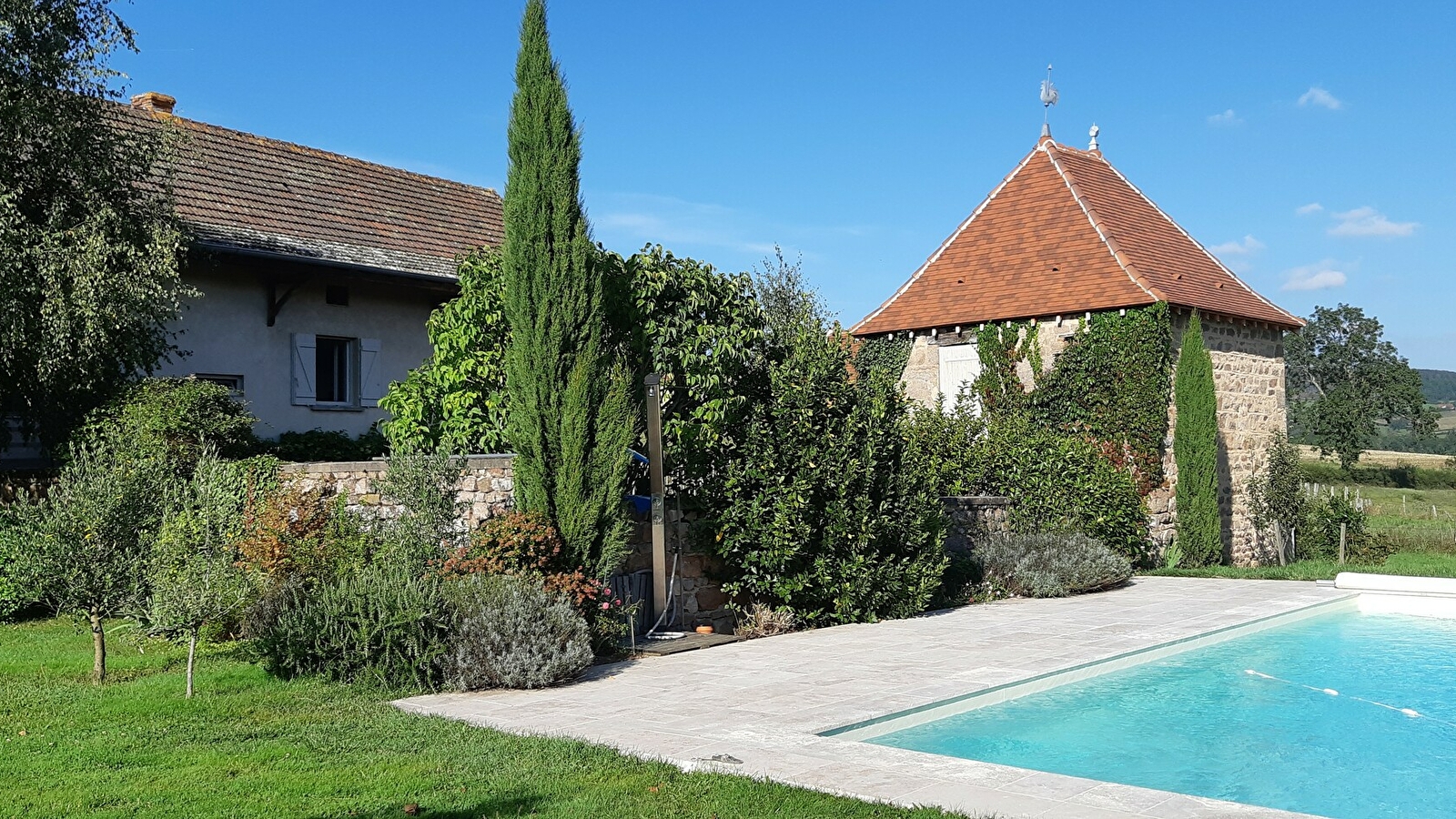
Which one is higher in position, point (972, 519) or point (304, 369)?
point (304, 369)

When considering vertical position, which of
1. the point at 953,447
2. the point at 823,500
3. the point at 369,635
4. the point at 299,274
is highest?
the point at 299,274

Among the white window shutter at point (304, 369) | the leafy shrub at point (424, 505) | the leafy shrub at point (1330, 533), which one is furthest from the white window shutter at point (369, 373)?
the leafy shrub at point (1330, 533)

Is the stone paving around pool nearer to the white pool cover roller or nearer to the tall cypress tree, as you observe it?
the tall cypress tree

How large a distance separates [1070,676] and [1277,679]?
2.60 m

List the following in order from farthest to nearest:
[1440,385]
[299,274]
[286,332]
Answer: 1. [1440,385]
2. [286,332]
3. [299,274]

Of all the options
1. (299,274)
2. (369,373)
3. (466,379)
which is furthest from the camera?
(369,373)

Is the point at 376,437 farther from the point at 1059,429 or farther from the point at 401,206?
the point at 1059,429

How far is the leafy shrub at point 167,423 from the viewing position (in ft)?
41.1

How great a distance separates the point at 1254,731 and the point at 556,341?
21.6ft

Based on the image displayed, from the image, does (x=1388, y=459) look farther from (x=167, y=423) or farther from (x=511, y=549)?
(x=167, y=423)

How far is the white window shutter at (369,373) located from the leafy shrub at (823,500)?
29.4ft

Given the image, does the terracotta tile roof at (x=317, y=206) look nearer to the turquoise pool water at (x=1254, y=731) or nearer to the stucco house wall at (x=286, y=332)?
the stucco house wall at (x=286, y=332)

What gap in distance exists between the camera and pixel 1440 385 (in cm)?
10631

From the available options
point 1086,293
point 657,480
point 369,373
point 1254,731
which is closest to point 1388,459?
point 1086,293
